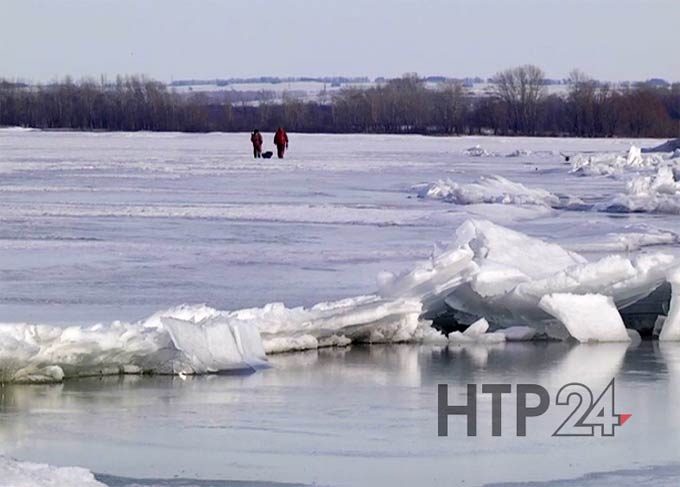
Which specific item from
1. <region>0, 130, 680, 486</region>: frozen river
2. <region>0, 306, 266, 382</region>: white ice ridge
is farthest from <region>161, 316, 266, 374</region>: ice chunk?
<region>0, 130, 680, 486</region>: frozen river

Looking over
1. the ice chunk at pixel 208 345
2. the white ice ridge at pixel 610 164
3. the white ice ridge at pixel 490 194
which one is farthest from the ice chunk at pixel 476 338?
the white ice ridge at pixel 610 164

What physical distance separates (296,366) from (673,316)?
8.63ft

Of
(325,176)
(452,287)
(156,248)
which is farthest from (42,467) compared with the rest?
(325,176)

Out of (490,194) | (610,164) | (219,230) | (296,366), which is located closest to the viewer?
(296,366)

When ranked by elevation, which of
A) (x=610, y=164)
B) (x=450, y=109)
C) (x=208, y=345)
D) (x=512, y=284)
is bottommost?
(x=610, y=164)

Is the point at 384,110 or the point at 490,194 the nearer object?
the point at 490,194

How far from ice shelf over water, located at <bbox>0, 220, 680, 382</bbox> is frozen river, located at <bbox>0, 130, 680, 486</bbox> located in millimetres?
182

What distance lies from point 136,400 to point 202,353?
85 cm

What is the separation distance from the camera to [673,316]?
29.5ft

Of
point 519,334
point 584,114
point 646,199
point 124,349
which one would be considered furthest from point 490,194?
point 584,114

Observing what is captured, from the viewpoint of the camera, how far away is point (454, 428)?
6.21m

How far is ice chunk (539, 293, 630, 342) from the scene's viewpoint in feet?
29.2

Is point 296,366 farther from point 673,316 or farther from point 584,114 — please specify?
point 584,114

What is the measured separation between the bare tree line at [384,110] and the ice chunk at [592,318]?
281 feet
